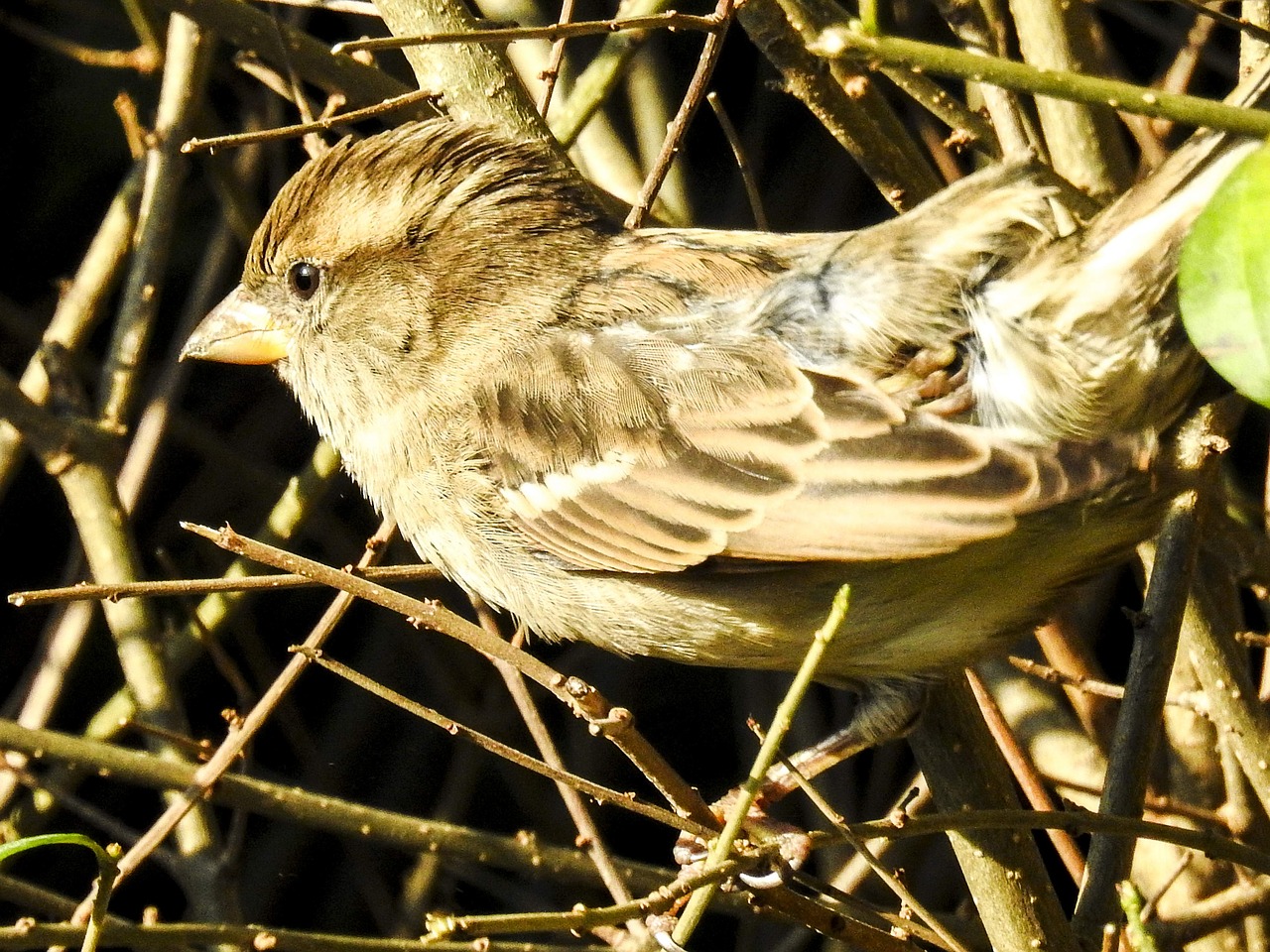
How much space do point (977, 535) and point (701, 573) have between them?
516 mm

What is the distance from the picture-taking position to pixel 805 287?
2795 millimetres

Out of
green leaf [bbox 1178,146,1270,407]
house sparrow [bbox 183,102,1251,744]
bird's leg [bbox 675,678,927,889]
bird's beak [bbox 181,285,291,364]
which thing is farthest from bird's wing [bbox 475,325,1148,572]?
green leaf [bbox 1178,146,1270,407]

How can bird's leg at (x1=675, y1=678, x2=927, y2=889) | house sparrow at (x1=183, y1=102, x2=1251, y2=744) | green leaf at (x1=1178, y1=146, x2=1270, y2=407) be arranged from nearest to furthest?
1. green leaf at (x1=1178, y1=146, x2=1270, y2=407)
2. house sparrow at (x1=183, y1=102, x2=1251, y2=744)
3. bird's leg at (x1=675, y1=678, x2=927, y2=889)

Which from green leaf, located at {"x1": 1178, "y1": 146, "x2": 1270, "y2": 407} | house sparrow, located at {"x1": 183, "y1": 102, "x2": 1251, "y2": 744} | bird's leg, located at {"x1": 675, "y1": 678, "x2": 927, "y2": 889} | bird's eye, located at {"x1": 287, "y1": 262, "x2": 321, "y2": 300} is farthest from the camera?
bird's eye, located at {"x1": 287, "y1": 262, "x2": 321, "y2": 300}

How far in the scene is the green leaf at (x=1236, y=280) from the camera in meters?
1.29

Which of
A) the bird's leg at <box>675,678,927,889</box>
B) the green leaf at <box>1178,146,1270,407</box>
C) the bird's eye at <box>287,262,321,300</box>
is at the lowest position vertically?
the bird's leg at <box>675,678,927,889</box>

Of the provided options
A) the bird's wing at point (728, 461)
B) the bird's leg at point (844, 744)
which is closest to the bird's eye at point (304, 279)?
the bird's wing at point (728, 461)

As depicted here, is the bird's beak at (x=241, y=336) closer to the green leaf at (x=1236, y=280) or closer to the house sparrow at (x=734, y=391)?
the house sparrow at (x=734, y=391)

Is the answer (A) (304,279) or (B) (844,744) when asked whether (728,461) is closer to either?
(B) (844,744)

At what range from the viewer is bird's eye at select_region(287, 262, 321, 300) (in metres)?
3.20

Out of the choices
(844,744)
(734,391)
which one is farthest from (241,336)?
(844,744)

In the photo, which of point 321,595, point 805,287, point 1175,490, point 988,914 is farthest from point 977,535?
point 321,595

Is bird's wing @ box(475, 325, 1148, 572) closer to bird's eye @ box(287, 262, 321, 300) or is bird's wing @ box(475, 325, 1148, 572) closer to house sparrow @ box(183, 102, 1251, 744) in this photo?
house sparrow @ box(183, 102, 1251, 744)

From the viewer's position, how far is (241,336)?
10.8ft
